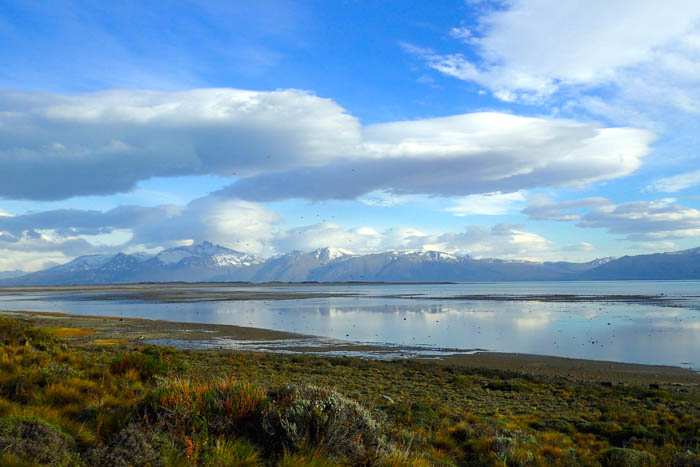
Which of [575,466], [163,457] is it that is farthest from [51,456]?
[575,466]

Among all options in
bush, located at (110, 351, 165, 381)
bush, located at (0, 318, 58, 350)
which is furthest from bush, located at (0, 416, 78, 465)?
bush, located at (0, 318, 58, 350)

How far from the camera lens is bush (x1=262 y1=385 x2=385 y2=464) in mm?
5492

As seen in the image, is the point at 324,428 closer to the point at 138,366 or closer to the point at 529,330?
the point at 138,366

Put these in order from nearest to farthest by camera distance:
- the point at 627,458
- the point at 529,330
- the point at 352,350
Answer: the point at 627,458 → the point at 352,350 → the point at 529,330

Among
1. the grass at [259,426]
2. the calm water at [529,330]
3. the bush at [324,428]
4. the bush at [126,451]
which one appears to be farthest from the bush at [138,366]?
the calm water at [529,330]

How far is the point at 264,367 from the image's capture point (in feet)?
67.3

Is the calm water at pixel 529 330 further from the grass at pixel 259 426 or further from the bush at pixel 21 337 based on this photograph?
the bush at pixel 21 337

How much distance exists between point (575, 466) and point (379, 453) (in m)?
4.05

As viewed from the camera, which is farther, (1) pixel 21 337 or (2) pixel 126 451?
(1) pixel 21 337

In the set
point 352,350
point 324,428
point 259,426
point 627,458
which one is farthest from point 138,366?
point 352,350

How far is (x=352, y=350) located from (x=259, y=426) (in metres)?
25.2

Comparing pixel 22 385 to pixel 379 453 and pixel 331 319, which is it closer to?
pixel 379 453

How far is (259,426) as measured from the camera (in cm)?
585

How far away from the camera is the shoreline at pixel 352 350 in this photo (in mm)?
22891
